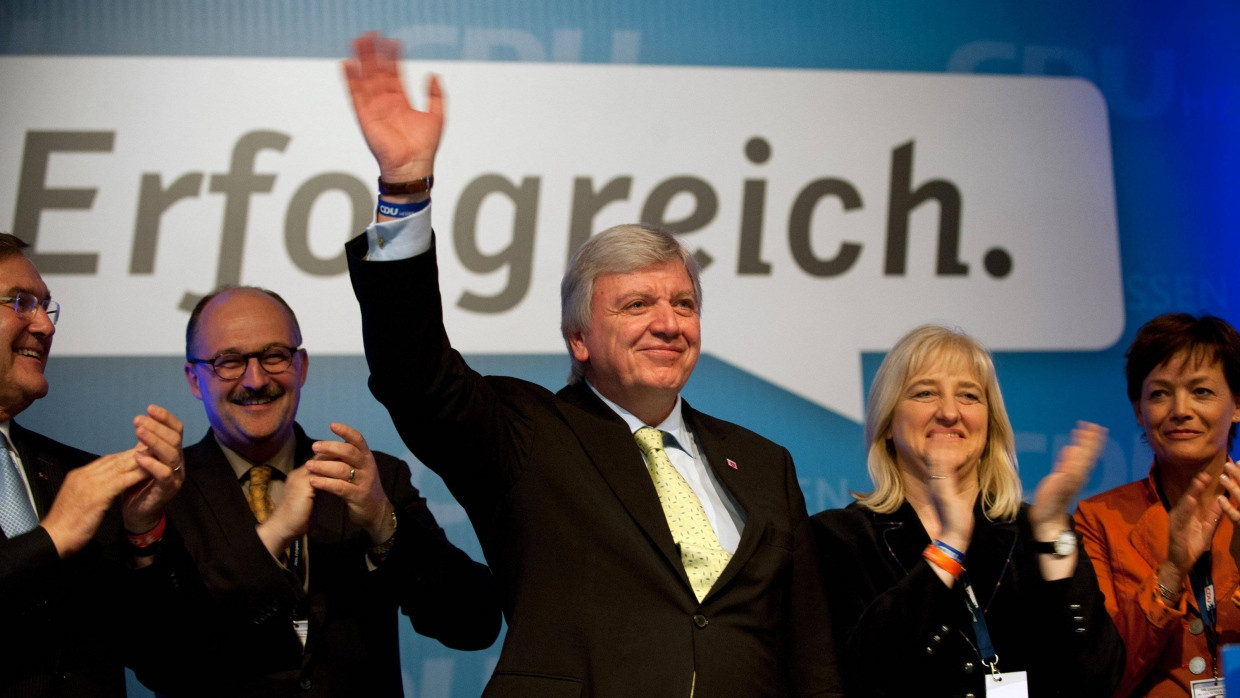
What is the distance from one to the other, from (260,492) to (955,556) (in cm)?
155

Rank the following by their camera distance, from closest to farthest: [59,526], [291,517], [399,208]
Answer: [399,208] < [59,526] < [291,517]

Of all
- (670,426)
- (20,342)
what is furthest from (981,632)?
(20,342)

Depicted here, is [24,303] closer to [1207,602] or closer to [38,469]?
[38,469]

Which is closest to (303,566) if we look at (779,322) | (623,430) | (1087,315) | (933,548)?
(623,430)

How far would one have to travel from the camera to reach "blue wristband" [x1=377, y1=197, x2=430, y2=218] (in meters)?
2.06

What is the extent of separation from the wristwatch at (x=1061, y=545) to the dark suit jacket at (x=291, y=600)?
1.19 m

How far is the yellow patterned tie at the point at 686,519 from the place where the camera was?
7.55 ft

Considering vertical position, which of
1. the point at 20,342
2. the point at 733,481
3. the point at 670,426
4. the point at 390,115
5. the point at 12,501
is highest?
the point at 390,115

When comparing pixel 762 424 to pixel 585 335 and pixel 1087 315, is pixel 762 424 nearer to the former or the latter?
pixel 1087 315

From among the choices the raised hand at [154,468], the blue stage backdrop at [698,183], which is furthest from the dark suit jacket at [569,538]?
the blue stage backdrop at [698,183]

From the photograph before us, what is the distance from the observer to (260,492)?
9.05 ft

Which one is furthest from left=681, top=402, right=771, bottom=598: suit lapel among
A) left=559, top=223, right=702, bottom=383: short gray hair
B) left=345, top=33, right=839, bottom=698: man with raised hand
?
left=559, top=223, right=702, bottom=383: short gray hair

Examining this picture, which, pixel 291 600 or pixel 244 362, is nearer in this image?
pixel 291 600

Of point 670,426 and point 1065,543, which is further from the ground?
point 670,426
